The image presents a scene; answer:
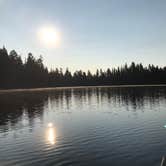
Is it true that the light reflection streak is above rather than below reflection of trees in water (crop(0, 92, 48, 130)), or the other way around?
below

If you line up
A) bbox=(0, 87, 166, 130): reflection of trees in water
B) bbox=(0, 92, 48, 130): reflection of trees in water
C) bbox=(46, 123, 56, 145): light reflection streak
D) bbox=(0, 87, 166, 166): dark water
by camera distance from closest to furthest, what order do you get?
bbox=(0, 87, 166, 166): dark water < bbox=(46, 123, 56, 145): light reflection streak < bbox=(0, 92, 48, 130): reflection of trees in water < bbox=(0, 87, 166, 130): reflection of trees in water

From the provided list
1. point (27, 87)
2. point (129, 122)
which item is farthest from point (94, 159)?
point (27, 87)

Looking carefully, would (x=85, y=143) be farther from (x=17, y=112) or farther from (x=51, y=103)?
(x=51, y=103)

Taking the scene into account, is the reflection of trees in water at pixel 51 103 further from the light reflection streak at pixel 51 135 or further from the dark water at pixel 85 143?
the dark water at pixel 85 143

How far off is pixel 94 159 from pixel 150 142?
267 inches

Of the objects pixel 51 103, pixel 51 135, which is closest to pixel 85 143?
pixel 51 135

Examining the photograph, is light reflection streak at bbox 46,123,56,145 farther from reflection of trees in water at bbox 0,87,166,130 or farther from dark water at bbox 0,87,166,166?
reflection of trees in water at bbox 0,87,166,130

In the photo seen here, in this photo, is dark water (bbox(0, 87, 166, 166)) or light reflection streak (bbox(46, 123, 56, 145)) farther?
light reflection streak (bbox(46, 123, 56, 145))

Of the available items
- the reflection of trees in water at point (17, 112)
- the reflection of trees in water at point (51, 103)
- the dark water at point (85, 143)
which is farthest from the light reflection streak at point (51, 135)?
the reflection of trees in water at point (17, 112)

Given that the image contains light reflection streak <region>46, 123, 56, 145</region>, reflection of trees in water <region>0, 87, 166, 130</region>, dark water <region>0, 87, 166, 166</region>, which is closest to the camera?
dark water <region>0, 87, 166, 166</region>

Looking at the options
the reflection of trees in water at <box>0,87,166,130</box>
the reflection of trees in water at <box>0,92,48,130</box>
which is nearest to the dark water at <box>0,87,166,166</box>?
the reflection of trees in water at <box>0,92,48,130</box>

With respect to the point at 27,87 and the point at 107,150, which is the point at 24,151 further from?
the point at 27,87

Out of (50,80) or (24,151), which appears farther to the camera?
(50,80)

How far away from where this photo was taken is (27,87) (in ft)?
536
